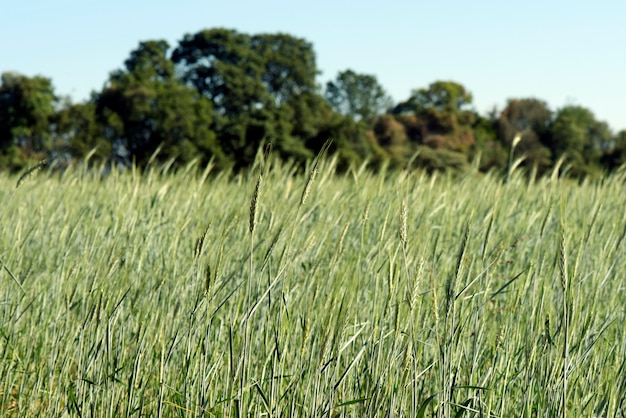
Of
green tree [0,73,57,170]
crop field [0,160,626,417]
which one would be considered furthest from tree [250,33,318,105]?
crop field [0,160,626,417]

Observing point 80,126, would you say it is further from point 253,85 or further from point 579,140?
point 579,140

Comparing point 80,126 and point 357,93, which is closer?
point 80,126

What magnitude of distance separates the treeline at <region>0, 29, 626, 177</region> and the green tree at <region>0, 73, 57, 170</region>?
0.04m

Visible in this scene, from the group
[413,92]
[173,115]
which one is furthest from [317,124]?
[413,92]

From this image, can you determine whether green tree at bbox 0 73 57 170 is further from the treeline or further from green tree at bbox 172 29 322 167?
green tree at bbox 172 29 322 167

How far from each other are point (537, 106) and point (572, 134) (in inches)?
340

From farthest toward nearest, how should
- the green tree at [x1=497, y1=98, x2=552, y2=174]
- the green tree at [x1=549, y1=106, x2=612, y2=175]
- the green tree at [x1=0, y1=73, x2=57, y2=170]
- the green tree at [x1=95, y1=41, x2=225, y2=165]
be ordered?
the green tree at [x1=497, y1=98, x2=552, y2=174], the green tree at [x1=549, y1=106, x2=612, y2=175], the green tree at [x1=0, y1=73, x2=57, y2=170], the green tree at [x1=95, y1=41, x2=225, y2=165]

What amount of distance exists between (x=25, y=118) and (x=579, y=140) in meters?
22.3

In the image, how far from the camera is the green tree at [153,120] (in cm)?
2539

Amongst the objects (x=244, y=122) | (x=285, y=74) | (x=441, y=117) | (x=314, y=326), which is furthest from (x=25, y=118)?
(x=314, y=326)

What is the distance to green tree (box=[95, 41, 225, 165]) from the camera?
25.4m

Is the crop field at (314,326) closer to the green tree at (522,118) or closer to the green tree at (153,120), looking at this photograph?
the green tree at (153,120)

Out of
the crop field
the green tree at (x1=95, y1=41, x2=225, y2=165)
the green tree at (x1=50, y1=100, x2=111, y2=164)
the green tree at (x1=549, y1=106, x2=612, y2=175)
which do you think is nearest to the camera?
the crop field

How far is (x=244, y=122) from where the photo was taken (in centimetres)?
2691
